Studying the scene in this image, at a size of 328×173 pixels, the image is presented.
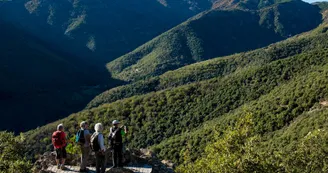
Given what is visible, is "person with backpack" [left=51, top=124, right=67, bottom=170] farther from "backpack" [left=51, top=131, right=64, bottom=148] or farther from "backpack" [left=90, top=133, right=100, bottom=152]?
"backpack" [left=90, top=133, right=100, bottom=152]

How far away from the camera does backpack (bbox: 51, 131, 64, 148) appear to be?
1894 centimetres

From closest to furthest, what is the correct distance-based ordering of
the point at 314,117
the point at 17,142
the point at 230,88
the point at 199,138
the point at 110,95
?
the point at 17,142, the point at 314,117, the point at 199,138, the point at 230,88, the point at 110,95

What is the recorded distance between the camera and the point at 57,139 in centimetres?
1903

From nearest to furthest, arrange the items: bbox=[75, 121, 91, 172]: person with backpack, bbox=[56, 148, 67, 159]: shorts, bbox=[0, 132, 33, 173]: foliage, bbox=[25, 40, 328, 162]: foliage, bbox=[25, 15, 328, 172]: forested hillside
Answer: bbox=[75, 121, 91, 172]: person with backpack, bbox=[0, 132, 33, 173]: foliage, bbox=[56, 148, 67, 159]: shorts, bbox=[25, 15, 328, 172]: forested hillside, bbox=[25, 40, 328, 162]: foliage

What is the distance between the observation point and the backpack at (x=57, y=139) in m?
18.9

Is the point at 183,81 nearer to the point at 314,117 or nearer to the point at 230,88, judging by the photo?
the point at 230,88

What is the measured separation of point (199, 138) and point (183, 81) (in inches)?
3032

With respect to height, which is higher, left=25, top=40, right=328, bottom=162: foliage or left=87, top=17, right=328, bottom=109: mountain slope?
left=87, top=17, right=328, bottom=109: mountain slope

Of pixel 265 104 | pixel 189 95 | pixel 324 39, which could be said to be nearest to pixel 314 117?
pixel 265 104

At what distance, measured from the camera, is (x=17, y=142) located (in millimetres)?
23844

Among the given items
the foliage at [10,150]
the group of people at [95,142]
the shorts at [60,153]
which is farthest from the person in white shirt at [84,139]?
the foliage at [10,150]

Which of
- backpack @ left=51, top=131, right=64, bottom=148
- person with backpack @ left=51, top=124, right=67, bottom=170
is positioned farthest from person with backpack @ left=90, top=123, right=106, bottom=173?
backpack @ left=51, top=131, right=64, bottom=148

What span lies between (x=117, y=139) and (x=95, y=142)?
5.93ft

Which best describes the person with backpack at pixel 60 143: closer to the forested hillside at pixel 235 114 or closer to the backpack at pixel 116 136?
the backpack at pixel 116 136
